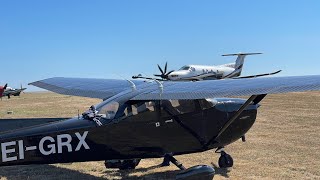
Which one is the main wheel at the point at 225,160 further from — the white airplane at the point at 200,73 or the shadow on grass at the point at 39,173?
the white airplane at the point at 200,73

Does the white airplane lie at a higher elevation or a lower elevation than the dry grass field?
higher

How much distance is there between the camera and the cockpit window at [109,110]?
26.8ft

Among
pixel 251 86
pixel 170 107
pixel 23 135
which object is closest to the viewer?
pixel 23 135

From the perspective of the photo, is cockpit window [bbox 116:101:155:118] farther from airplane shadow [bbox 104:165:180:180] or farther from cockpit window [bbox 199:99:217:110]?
airplane shadow [bbox 104:165:180:180]

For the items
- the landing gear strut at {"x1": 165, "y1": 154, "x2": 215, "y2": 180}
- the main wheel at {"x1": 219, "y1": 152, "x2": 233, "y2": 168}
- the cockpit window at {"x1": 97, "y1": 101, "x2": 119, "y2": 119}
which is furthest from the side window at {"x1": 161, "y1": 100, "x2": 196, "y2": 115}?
the main wheel at {"x1": 219, "y1": 152, "x2": 233, "y2": 168}

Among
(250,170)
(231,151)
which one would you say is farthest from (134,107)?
(231,151)

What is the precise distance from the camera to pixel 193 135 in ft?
29.3

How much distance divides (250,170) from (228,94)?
3466mm

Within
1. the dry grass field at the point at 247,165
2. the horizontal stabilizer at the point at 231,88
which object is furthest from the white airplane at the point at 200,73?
the horizontal stabilizer at the point at 231,88

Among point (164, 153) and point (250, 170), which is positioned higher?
point (164, 153)

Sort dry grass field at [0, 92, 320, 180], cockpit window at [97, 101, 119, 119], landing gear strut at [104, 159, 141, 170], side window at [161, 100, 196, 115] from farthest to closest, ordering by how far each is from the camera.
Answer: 1. dry grass field at [0, 92, 320, 180]
2. landing gear strut at [104, 159, 141, 170]
3. side window at [161, 100, 196, 115]
4. cockpit window at [97, 101, 119, 119]

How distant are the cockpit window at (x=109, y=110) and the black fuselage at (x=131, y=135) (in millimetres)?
90

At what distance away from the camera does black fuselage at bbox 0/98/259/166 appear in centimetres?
758

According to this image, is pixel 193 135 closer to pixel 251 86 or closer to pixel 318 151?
pixel 251 86
